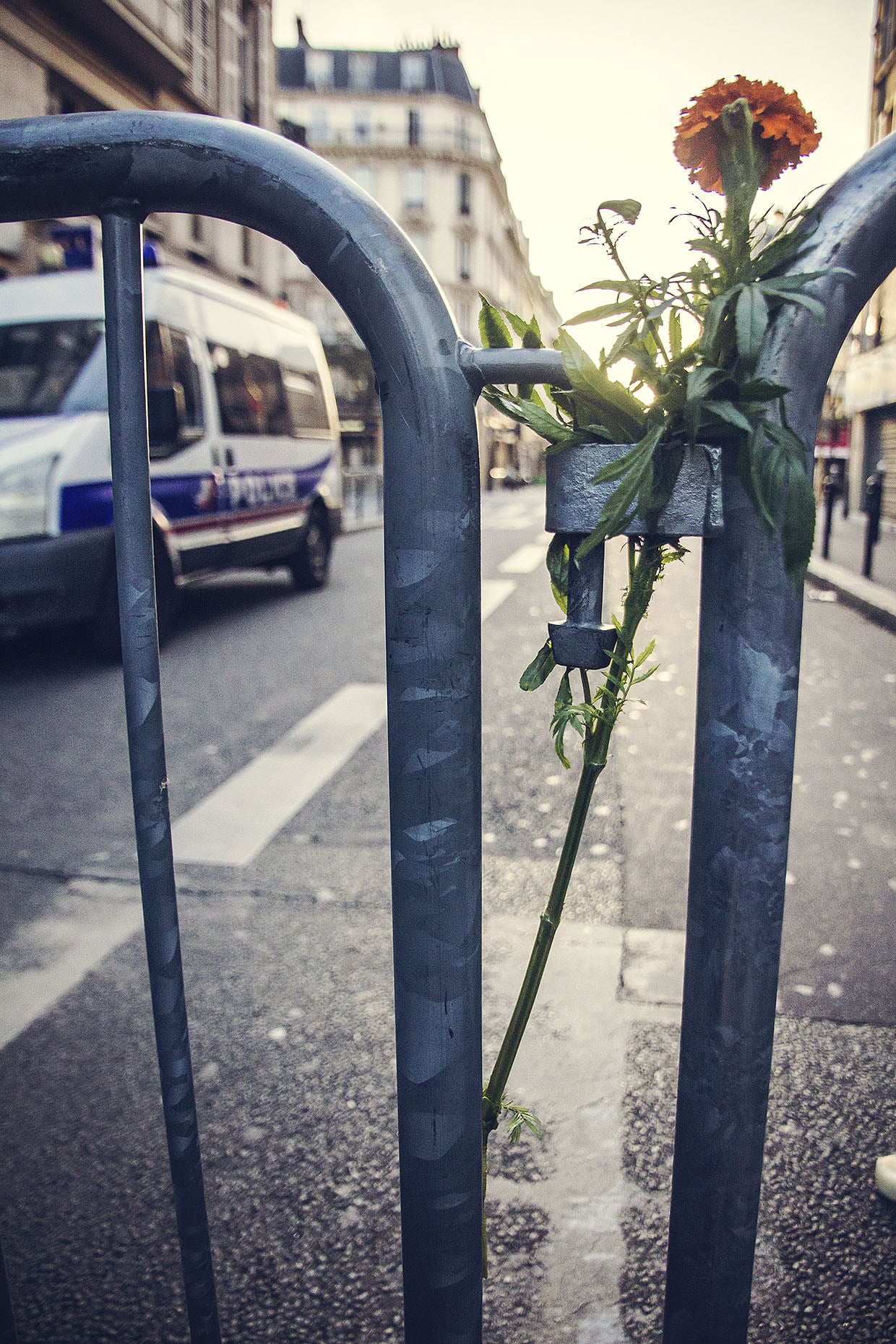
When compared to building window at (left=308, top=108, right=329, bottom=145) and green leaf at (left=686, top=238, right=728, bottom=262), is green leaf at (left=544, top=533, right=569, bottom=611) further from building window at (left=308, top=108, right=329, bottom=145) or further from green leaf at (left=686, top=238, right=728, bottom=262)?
building window at (left=308, top=108, right=329, bottom=145)

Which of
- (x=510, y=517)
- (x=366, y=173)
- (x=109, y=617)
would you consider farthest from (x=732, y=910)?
(x=366, y=173)

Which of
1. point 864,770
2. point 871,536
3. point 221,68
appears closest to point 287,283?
point 221,68

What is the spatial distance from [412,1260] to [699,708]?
0.58 m

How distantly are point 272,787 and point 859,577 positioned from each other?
307 inches

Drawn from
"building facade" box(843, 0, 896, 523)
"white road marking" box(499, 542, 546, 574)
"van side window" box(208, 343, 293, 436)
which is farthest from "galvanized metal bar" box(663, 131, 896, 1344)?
"building facade" box(843, 0, 896, 523)

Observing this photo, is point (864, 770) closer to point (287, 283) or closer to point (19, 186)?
point (19, 186)

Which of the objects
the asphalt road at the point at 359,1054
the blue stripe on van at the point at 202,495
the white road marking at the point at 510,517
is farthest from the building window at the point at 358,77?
the asphalt road at the point at 359,1054

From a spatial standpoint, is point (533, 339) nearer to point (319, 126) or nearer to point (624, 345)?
point (624, 345)

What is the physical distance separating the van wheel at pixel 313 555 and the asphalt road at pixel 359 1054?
507 cm

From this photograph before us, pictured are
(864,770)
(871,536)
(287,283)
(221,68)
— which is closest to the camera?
(864,770)

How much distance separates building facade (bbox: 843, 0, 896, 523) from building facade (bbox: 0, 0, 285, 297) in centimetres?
1117

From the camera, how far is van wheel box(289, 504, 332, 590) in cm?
943

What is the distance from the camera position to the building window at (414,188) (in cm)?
5425

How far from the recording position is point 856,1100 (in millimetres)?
1956
